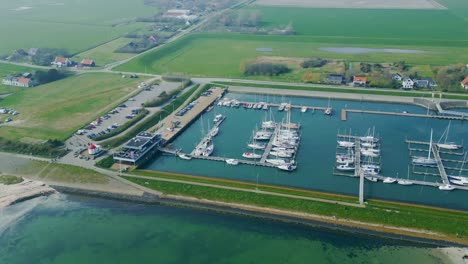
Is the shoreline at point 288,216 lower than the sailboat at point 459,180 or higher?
lower

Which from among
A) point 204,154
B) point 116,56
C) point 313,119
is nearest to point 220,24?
point 116,56

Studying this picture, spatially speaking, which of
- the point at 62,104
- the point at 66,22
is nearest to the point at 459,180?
the point at 62,104

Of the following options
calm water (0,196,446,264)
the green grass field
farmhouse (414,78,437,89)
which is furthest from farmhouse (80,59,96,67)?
farmhouse (414,78,437,89)

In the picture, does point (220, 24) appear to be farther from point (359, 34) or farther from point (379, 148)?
point (379, 148)

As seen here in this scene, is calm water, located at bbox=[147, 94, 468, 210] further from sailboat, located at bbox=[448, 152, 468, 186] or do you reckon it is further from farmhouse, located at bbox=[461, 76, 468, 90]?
farmhouse, located at bbox=[461, 76, 468, 90]

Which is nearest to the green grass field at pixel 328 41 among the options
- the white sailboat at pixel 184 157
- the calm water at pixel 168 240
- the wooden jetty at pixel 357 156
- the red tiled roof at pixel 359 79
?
the red tiled roof at pixel 359 79

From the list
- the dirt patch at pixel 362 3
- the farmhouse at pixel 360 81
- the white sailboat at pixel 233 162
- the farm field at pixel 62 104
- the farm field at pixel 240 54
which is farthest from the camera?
the dirt patch at pixel 362 3

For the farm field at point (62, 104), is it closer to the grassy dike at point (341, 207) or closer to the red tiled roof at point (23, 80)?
the red tiled roof at point (23, 80)
